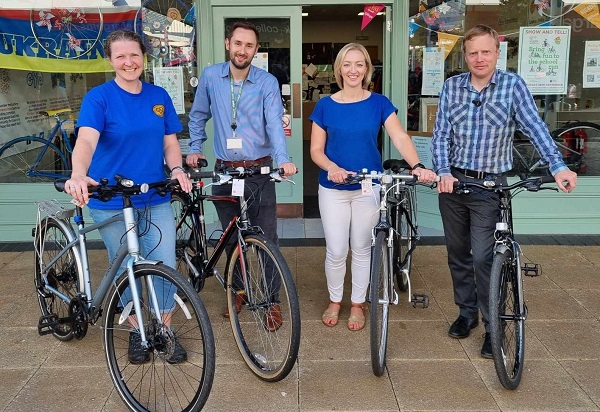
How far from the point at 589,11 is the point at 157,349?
17.0 ft

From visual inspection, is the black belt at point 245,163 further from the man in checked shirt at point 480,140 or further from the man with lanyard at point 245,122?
the man in checked shirt at point 480,140

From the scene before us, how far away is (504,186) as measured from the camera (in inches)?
129

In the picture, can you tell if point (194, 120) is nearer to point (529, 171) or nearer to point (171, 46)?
point (171, 46)

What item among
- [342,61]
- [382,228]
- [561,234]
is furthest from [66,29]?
[561,234]

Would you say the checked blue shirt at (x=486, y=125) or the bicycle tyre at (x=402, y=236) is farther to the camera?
the bicycle tyre at (x=402, y=236)

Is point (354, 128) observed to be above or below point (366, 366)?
above

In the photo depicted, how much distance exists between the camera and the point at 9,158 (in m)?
6.33

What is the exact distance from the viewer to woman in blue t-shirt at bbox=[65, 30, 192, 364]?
3.20m

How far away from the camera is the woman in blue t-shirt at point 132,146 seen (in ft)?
10.5

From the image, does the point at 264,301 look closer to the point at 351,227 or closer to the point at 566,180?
the point at 351,227

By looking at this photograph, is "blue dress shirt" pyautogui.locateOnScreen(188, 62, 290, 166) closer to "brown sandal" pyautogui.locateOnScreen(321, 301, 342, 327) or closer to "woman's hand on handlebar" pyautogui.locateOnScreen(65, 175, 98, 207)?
"brown sandal" pyautogui.locateOnScreen(321, 301, 342, 327)

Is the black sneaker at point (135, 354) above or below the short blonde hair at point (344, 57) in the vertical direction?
below

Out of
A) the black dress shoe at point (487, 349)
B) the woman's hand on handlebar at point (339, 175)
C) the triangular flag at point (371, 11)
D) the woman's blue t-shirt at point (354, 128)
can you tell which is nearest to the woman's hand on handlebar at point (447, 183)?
the woman's hand on handlebar at point (339, 175)

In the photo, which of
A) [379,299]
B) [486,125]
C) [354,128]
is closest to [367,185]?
[354,128]
